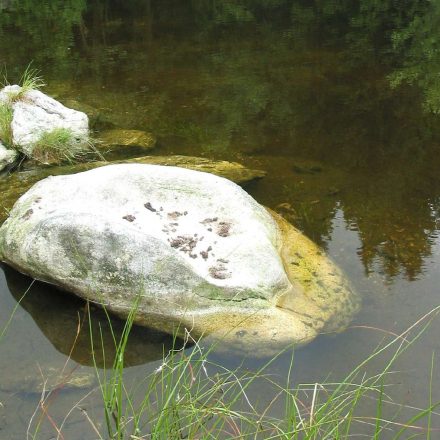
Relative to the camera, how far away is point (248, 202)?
508 centimetres

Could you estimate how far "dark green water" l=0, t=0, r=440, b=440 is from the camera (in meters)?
3.98

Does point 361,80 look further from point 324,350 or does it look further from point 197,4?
point 197,4

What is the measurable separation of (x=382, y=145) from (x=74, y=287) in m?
4.40

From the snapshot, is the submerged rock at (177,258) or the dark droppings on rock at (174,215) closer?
the submerged rock at (177,258)

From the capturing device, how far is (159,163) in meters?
6.45

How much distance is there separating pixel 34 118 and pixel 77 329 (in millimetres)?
3751

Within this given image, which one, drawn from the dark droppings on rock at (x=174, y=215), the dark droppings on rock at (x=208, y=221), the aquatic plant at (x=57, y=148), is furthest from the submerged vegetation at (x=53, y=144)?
the dark droppings on rock at (x=208, y=221)

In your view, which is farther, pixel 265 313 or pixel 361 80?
pixel 361 80

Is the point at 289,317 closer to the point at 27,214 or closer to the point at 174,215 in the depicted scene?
the point at 174,215

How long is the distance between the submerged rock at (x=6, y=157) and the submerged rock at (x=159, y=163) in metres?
0.19

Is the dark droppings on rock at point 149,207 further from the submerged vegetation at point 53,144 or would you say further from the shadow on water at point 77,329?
the submerged vegetation at point 53,144

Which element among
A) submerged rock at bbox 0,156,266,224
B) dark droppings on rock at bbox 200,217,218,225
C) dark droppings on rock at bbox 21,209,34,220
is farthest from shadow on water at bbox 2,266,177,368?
submerged rock at bbox 0,156,266,224

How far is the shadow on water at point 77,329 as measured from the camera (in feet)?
13.0

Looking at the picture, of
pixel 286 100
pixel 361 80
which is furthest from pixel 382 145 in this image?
pixel 361 80
